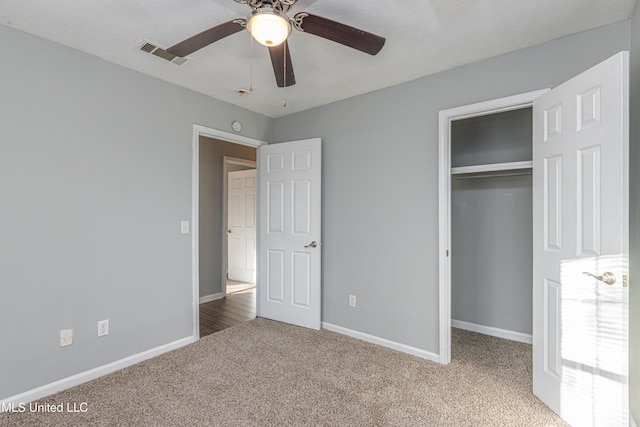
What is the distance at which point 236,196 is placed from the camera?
5699 mm

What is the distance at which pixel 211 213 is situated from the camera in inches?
187

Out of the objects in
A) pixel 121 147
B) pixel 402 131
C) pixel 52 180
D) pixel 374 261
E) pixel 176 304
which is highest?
pixel 402 131

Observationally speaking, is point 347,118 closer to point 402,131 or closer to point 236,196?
point 402,131

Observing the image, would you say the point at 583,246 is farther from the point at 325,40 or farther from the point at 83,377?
the point at 83,377

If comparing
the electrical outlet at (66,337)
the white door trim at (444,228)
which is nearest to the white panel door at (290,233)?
the white door trim at (444,228)

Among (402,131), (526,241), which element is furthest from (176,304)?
(526,241)

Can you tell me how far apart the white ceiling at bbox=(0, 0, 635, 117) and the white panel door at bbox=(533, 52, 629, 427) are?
1.63 ft

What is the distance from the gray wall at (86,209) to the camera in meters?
2.07

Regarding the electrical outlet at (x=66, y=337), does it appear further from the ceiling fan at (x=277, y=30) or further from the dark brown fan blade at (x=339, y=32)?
the dark brown fan blade at (x=339, y=32)

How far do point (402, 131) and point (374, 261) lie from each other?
126 centimetres

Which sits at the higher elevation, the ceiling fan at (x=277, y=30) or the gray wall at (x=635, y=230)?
the ceiling fan at (x=277, y=30)

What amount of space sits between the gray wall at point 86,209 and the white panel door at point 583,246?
290 cm

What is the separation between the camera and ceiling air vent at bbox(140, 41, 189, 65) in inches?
89.7

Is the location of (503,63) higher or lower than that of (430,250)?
higher
